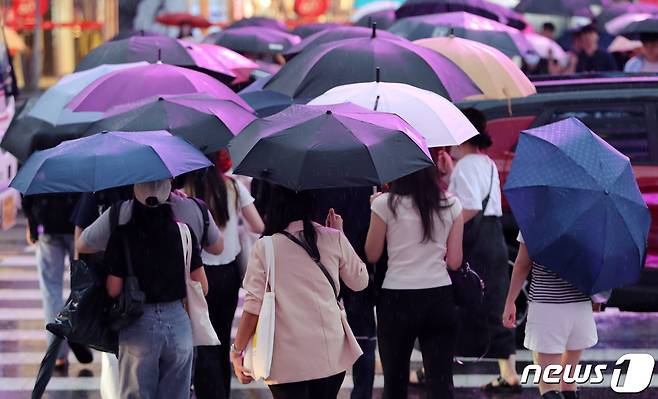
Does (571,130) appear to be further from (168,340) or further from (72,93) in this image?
(72,93)

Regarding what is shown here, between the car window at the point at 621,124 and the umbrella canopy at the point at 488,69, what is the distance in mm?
704

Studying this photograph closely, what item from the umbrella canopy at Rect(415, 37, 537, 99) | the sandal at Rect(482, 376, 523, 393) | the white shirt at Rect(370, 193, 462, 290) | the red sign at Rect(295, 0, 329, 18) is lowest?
the red sign at Rect(295, 0, 329, 18)

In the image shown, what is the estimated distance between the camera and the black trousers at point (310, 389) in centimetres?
631

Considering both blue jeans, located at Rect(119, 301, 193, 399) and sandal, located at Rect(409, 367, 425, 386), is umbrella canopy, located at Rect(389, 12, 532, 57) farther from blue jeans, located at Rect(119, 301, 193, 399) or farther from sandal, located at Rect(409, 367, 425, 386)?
blue jeans, located at Rect(119, 301, 193, 399)

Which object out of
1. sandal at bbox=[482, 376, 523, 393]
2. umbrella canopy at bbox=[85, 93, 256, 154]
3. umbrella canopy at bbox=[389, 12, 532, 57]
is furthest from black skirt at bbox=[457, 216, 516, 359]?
umbrella canopy at bbox=[389, 12, 532, 57]

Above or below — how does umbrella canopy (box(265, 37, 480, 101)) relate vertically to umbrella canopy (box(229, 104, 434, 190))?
below

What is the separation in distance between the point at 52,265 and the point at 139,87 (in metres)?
1.73

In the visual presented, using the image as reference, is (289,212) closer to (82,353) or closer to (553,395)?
(553,395)

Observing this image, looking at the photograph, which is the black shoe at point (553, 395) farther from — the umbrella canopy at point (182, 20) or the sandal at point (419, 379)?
the umbrella canopy at point (182, 20)

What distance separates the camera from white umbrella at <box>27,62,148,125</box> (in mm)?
9250

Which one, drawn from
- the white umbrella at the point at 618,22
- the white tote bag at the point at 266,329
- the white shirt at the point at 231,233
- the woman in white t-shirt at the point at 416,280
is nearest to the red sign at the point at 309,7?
the white umbrella at the point at 618,22

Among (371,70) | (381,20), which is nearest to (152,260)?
(371,70)

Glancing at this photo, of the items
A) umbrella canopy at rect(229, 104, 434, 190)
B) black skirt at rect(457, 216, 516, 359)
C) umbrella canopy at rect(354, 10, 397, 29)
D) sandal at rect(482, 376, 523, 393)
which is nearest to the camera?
umbrella canopy at rect(229, 104, 434, 190)

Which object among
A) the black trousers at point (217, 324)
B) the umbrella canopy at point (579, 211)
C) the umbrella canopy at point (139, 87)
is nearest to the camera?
the umbrella canopy at point (579, 211)
